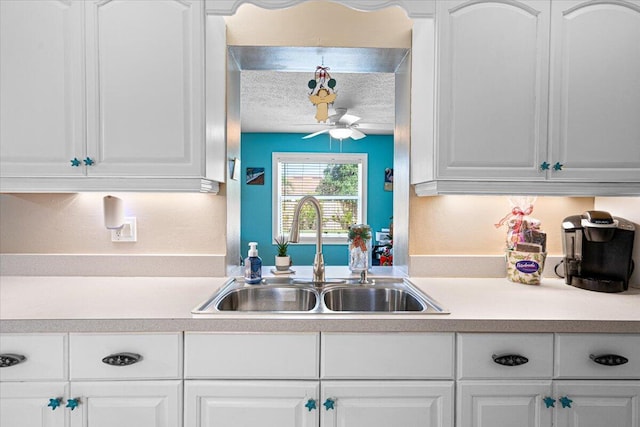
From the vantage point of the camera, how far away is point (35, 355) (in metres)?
1.19

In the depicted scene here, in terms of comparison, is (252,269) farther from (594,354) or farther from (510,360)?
(594,354)

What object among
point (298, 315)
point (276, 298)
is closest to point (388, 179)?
point (276, 298)

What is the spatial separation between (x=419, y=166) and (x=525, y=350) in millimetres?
835

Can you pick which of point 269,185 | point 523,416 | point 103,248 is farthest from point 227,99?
point 269,185

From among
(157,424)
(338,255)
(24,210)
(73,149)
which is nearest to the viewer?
(157,424)

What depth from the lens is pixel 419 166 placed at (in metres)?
1.71

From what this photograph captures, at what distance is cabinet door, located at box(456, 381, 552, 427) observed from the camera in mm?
1231

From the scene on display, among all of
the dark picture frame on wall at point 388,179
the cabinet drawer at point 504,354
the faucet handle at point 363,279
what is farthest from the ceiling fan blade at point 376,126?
the cabinet drawer at point 504,354

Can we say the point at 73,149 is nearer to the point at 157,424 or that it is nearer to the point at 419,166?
the point at 157,424

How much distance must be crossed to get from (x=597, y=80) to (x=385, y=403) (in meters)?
1.46

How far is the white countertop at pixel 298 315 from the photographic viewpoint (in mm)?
1203

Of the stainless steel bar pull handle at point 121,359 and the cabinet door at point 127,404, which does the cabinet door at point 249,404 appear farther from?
the stainless steel bar pull handle at point 121,359

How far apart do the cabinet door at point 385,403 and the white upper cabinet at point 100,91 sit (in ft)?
3.18

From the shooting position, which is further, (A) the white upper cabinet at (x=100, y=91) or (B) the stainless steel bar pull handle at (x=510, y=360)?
(A) the white upper cabinet at (x=100, y=91)
